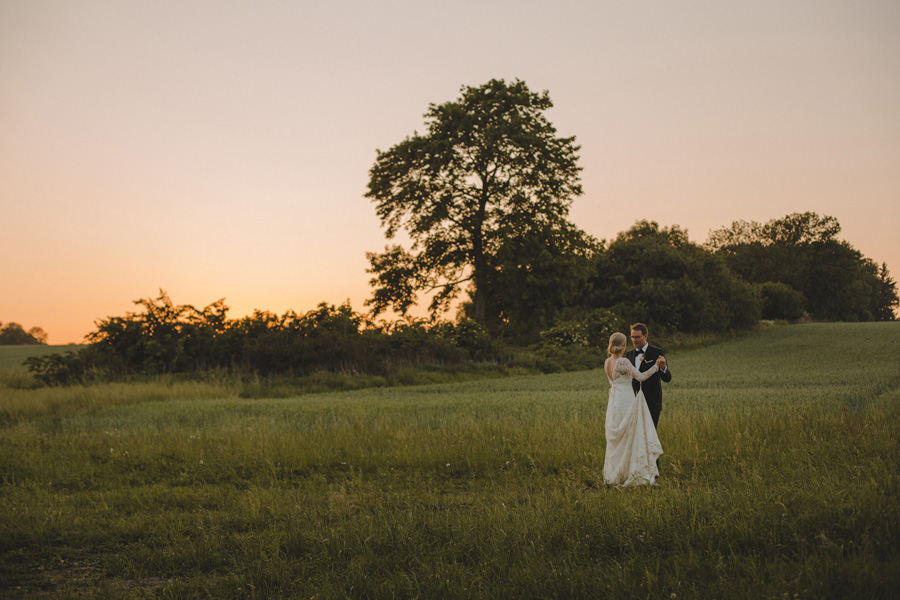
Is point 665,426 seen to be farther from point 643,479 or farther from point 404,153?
point 404,153

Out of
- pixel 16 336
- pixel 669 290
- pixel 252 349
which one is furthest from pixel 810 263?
pixel 16 336

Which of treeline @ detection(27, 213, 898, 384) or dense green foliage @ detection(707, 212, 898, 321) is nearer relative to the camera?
treeline @ detection(27, 213, 898, 384)

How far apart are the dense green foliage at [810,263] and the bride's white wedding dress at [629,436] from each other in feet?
A: 256

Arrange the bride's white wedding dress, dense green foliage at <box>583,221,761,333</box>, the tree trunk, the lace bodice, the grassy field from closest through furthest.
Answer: the grassy field < the bride's white wedding dress < the lace bodice < the tree trunk < dense green foliage at <box>583,221,761,333</box>

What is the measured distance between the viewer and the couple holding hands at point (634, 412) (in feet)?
25.1

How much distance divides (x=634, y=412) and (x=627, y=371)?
55 centimetres

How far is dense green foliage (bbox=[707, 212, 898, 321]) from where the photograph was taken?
7794cm

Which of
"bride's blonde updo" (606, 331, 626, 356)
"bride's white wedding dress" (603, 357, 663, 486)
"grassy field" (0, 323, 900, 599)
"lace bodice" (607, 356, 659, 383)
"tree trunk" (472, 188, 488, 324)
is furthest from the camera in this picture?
"tree trunk" (472, 188, 488, 324)

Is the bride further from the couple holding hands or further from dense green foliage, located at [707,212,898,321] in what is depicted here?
dense green foliage, located at [707,212,898,321]

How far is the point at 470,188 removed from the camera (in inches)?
1427

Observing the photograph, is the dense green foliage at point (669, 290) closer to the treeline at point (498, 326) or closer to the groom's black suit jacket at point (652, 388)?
the treeline at point (498, 326)

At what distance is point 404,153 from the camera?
1427 inches

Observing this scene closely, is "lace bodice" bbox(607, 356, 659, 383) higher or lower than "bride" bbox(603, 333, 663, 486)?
higher

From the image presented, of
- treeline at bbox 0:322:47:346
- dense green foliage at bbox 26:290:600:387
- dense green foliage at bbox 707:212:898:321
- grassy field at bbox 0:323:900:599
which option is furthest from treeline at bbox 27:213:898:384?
treeline at bbox 0:322:47:346
